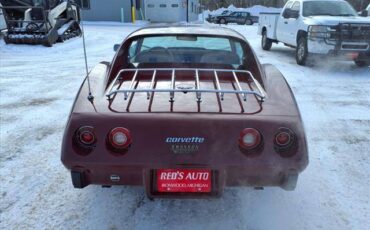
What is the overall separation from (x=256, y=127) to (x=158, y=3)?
96.3ft

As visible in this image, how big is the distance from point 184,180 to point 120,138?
21.2 inches

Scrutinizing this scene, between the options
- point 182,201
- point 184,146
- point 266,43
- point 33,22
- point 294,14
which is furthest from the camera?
point 33,22

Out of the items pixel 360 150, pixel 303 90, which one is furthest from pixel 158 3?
pixel 360 150

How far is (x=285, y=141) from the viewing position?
237 cm

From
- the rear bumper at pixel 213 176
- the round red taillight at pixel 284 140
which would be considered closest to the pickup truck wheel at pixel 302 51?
the round red taillight at pixel 284 140

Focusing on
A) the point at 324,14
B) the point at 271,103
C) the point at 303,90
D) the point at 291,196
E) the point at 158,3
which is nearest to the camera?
the point at 271,103

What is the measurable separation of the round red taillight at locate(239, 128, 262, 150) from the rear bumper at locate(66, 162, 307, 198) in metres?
0.15

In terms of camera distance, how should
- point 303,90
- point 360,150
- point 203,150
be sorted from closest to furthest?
point 203,150
point 360,150
point 303,90

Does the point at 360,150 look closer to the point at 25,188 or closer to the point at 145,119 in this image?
the point at 145,119

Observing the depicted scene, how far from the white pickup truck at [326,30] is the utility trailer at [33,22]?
766 cm

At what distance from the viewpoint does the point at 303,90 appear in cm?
662

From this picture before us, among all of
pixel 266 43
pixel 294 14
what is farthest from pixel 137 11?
pixel 294 14

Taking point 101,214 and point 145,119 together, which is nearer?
point 145,119

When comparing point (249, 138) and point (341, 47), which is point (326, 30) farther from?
point (249, 138)
